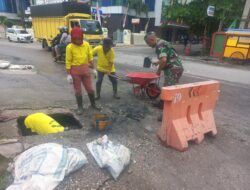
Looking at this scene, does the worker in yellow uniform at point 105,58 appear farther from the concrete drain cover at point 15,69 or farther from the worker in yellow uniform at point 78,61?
the concrete drain cover at point 15,69

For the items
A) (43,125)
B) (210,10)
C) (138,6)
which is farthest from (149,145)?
(138,6)

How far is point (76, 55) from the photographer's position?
489cm

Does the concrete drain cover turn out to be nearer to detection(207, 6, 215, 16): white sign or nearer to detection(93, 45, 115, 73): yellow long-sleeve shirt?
detection(93, 45, 115, 73): yellow long-sleeve shirt

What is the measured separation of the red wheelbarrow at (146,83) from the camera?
19.5 feet

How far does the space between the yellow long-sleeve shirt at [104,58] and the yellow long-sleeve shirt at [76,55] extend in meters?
0.77

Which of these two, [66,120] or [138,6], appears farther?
[138,6]

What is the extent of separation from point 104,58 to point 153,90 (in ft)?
5.19

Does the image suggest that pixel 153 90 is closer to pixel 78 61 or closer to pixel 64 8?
pixel 78 61

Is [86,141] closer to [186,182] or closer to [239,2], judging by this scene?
[186,182]

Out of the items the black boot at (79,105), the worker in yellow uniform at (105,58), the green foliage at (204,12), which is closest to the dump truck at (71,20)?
the green foliage at (204,12)

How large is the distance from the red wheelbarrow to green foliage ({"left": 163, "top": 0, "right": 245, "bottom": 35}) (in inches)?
525

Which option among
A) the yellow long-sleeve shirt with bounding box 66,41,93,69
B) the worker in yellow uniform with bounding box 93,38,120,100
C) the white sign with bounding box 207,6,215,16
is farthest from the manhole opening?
the white sign with bounding box 207,6,215,16

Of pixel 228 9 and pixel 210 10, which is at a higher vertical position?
pixel 228 9

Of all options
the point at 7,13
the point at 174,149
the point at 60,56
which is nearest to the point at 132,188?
the point at 174,149
